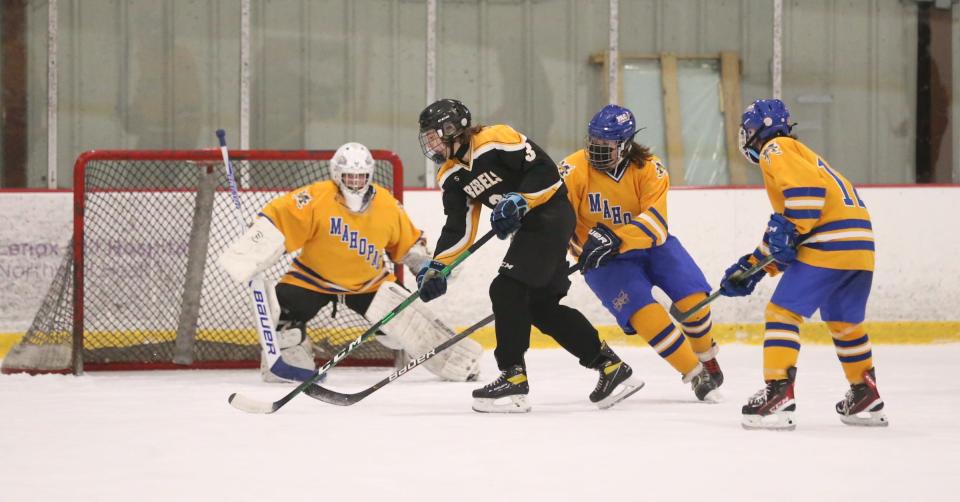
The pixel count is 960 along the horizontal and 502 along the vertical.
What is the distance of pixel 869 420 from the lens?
11.8ft

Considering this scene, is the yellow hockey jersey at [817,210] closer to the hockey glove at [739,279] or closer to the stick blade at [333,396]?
the hockey glove at [739,279]

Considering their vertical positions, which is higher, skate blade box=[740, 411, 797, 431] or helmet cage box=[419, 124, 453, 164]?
helmet cage box=[419, 124, 453, 164]

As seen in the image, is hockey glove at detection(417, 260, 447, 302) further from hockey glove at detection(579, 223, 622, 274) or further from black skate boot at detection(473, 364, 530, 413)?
hockey glove at detection(579, 223, 622, 274)

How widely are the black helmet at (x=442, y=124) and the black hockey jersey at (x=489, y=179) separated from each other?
7cm

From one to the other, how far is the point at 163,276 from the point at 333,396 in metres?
1.69

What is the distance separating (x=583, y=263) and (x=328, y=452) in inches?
44.5

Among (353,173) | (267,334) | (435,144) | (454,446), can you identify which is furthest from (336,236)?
(454,446)

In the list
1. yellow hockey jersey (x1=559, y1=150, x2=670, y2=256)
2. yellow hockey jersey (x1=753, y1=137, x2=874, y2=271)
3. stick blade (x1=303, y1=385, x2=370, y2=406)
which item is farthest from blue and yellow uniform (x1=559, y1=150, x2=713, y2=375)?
stick blade (x1=303, y1=385, x2=370, y2=406)

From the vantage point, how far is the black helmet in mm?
3867

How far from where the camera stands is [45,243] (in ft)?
18.5

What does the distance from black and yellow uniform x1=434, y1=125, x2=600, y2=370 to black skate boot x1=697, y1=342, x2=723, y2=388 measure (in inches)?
15.5

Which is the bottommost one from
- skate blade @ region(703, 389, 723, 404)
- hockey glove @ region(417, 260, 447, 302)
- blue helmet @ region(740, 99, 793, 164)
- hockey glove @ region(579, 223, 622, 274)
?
skate blade @ region(703, 389, 723, 404)

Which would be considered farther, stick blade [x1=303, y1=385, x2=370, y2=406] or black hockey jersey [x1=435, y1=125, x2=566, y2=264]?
stick blade [x1=303, y1=385, x2=370, y2=406]

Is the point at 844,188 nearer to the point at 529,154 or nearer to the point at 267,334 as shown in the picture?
the point at 529,154
